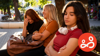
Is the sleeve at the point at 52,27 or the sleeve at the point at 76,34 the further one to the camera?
the sleeve at the point at 52,27

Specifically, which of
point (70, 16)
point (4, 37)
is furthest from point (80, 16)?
point (4, 37)

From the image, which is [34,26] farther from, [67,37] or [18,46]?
[67,37]

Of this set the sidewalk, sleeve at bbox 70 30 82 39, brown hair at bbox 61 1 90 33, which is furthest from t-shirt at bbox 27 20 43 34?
the sidewalk

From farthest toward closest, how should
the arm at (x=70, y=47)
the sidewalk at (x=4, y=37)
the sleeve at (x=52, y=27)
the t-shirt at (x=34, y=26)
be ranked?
the sidewalk at (x=4, y=37) < the t-shirt at (x=34, y=26) < the sleeve at (x=52, y=27) < the arm at (x=70, y=47)

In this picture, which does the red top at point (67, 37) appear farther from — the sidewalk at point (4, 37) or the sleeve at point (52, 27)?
the sidewalk at point (4, 37)

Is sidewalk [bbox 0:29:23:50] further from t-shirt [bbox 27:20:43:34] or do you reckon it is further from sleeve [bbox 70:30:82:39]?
sleeve [bbox 70:30:82:39]

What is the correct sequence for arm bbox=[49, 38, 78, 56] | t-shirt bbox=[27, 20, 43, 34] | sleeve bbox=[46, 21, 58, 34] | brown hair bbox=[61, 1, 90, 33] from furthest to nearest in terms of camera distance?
t-shirt bbox=[27, 20, 43, 34] → sleeve bbox=[46, 21, 58, 34] → brown hair bbox=[61, 1, 90, 33] → arm bbox=[49, 38, 78, 56]

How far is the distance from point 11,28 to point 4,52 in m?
9.59

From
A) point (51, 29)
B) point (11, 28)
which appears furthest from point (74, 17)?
point (11, 28)

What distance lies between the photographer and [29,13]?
3193 mm

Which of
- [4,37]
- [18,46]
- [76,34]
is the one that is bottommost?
[4,37]

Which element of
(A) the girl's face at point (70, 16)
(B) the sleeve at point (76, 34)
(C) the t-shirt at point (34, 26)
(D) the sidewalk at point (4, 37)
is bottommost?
(D) the sidewalk at point (4, 37)

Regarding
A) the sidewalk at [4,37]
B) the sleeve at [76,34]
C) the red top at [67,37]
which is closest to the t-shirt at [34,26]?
the red top at [67,37]

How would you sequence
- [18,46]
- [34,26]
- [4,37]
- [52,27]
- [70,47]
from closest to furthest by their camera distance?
1. [70,47]
2. [18,46]
3. [52,27]
4. [34,26]
5. [4,37]
